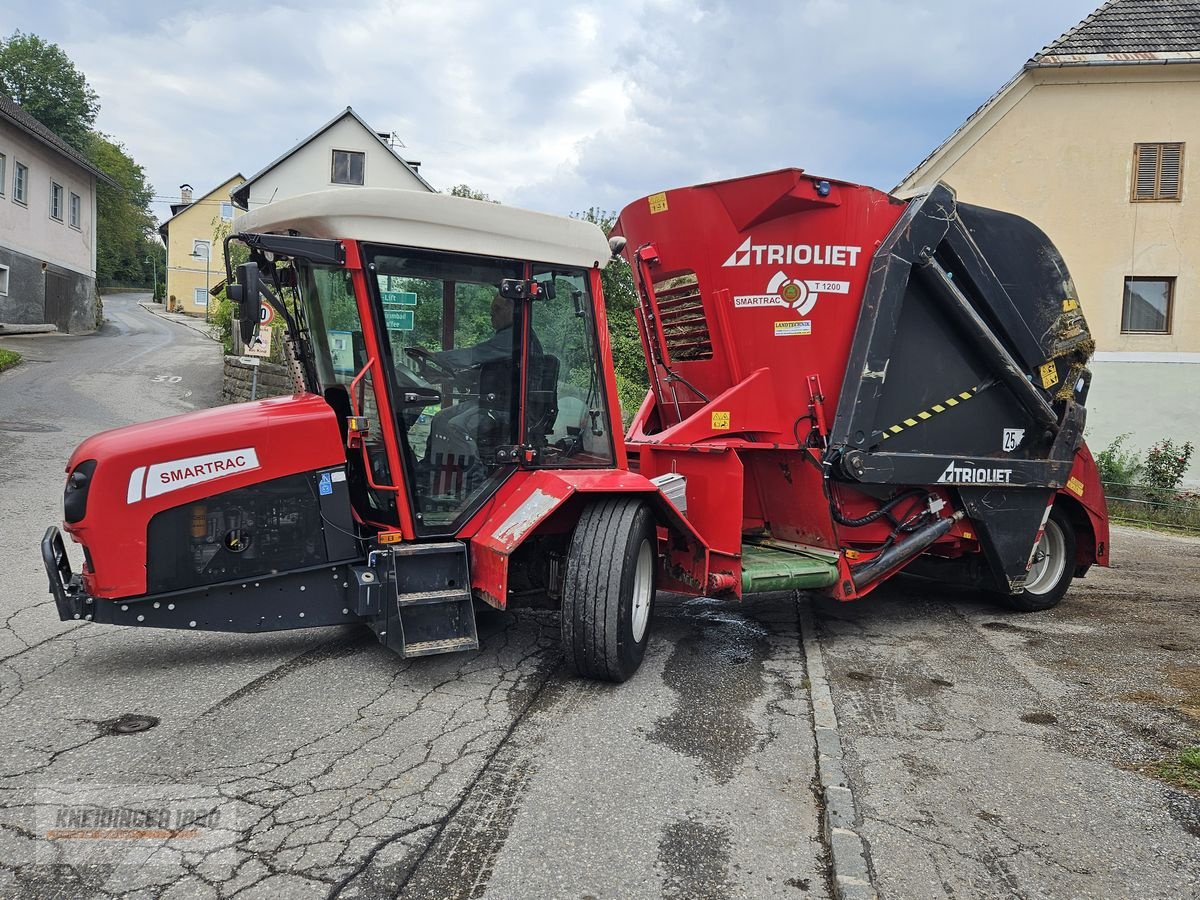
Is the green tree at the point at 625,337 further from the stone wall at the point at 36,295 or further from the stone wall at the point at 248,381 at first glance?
the stone wall at the point at 36,295

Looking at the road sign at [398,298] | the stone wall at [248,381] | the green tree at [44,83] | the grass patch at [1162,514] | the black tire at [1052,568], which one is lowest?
the grass patch at [1162,514]

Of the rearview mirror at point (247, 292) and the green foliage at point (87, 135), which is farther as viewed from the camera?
the green foliage at point (87, 135)

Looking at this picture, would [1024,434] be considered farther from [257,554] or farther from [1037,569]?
[257,554]

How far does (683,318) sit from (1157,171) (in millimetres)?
15439

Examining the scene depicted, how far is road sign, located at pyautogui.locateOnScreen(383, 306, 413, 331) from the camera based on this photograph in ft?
14.9

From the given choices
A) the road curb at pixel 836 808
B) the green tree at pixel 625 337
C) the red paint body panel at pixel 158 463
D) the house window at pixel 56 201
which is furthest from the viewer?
the house window at pixel 56 201

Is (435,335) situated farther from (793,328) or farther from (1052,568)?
(1052,568)

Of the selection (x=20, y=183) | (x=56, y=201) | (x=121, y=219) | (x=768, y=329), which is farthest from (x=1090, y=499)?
(x=121, y=219)

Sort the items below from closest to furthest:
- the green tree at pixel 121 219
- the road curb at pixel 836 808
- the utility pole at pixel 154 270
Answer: the road curb at pixel 836 808
the green tree at pixel 121 219
the utility pole at pixel 154 270

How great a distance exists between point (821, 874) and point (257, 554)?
2.99 metres

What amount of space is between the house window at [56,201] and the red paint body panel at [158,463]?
3018 centimetres

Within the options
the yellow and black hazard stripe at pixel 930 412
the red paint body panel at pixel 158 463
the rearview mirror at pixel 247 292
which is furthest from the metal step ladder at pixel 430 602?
the yellow and black hazard stripe at pixel 930 412

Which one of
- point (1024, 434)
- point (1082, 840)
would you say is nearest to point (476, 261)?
point (1082, 840)

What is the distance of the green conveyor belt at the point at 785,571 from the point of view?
533cm
